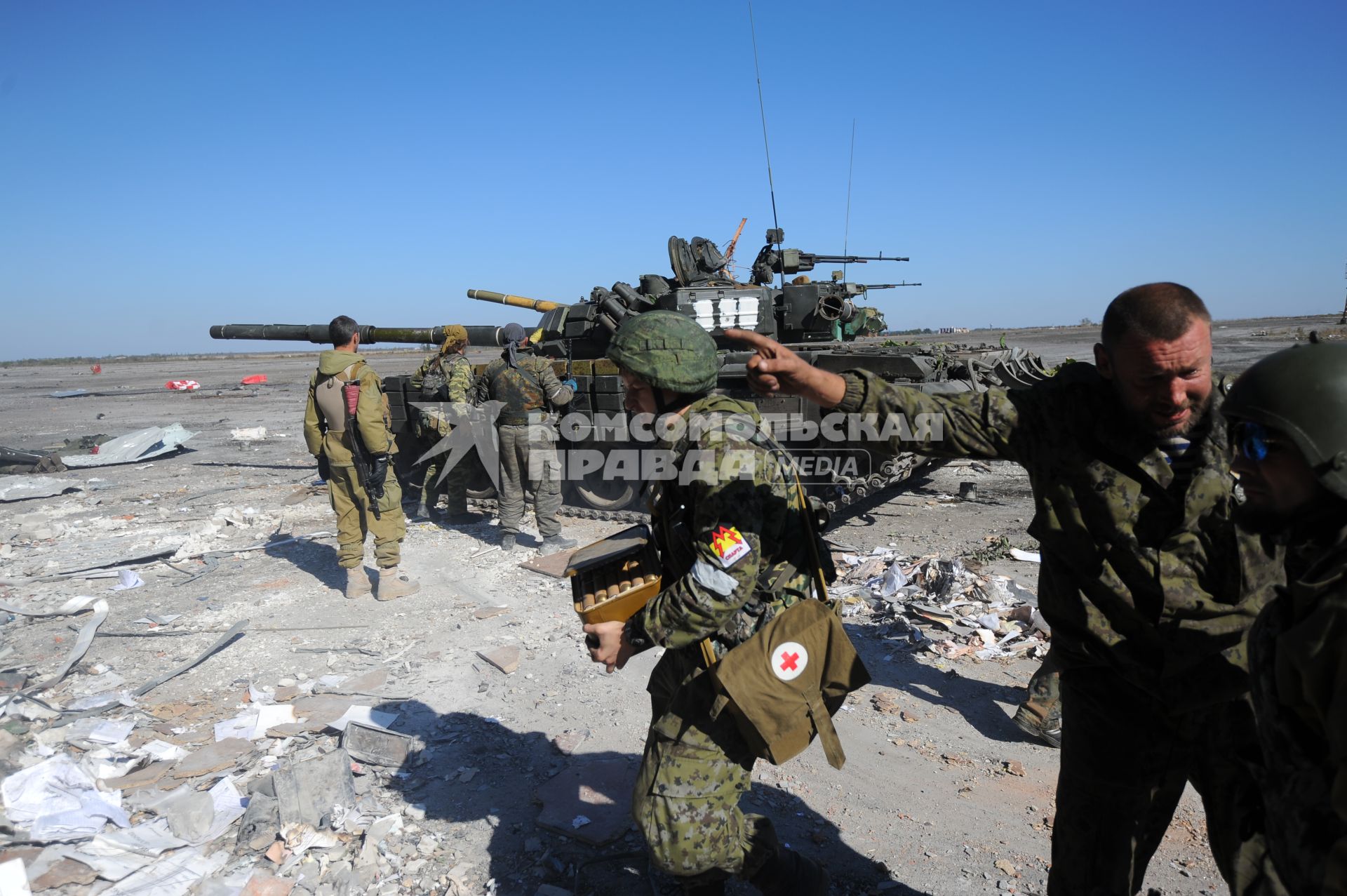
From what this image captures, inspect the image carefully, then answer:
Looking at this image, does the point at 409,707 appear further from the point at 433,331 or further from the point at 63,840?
the point at 433,331

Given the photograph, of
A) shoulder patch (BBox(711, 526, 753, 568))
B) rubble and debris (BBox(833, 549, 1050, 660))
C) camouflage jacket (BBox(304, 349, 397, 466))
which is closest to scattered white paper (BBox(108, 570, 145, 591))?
camouflage jacket (BBox(304, 349, 397, 466))

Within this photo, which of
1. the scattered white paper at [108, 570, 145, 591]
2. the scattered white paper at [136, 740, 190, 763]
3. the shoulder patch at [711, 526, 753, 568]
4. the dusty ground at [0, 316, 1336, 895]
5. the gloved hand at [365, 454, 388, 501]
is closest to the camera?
the shoulder patch at [711, 526, 753, 568]

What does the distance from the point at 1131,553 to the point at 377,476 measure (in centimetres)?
568

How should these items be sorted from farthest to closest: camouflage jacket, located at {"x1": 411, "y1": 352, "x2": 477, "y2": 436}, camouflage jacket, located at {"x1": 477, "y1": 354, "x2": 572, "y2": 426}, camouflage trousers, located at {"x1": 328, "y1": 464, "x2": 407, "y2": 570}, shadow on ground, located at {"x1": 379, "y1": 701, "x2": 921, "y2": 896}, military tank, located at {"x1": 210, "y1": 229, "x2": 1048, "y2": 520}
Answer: camouflage jacket, located at {"x1": 411, "y1": 352, "x2": 477, "y2": 436}
camouflage jacket, located at {"x1": 477, "y1": 354, "x2": 572, "y2": 426}
military tank, located at {"x1": 210, "y1": 229, "x2": 1048, "y2": 520}
camouflage trousers, located at {"x1": 328, "y1": 464, "x2": 407, "y2": 570}
shadow on ground, located at {"x1": 379, "y1": 701, "x2": 921, "y2": 896}

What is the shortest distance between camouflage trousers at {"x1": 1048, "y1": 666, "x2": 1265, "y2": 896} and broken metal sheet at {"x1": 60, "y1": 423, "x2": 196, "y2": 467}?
51.2 ft

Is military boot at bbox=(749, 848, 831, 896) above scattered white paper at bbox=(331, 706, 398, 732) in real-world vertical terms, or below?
above

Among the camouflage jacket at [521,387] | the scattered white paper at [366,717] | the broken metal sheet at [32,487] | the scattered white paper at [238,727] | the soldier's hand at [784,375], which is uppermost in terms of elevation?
the soldier's hand at [784,375]

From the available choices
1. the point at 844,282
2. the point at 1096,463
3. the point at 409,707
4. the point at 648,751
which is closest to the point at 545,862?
the point at 648,751

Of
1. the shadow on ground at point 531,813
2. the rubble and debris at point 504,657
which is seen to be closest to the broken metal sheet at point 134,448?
the rubble and debris at point 504,657

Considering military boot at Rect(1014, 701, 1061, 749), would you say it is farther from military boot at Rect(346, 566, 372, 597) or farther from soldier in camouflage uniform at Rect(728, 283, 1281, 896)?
military boot at Rect(346, 566, 372, 597)

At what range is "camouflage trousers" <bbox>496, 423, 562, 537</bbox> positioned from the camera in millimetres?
8414

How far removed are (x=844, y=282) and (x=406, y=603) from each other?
698 cm

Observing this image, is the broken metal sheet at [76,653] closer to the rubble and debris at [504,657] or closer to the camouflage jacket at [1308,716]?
the rubble and debris at [504,657]

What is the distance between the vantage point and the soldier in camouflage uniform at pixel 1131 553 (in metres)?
2.06
